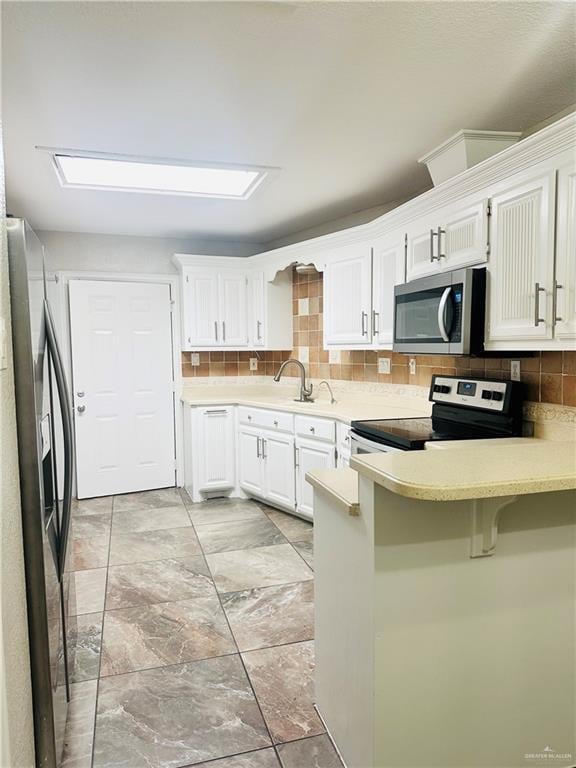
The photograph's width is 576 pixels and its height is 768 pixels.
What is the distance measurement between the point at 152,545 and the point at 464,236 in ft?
9.12

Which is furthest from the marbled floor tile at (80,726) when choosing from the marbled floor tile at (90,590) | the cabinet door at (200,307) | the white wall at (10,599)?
the cabinet door at (200,307)

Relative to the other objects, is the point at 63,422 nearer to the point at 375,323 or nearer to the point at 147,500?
the point at 375,323

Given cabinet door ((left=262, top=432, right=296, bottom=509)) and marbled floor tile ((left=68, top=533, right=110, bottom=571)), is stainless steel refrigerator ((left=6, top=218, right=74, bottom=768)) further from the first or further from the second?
cabinet door ((left=262, top=432, right=296, bottom=509))

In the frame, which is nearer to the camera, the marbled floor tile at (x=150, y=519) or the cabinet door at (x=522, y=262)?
the cabinet door at (x=522, y=262)

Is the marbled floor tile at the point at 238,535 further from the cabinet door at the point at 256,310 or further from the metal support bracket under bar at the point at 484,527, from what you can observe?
the metal support bracket under bar at the point at 484,527

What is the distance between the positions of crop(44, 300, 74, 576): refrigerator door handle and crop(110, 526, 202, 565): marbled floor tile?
62.4 inches

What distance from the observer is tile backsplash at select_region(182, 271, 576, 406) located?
229 cm

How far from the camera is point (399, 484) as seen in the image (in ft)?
3.92

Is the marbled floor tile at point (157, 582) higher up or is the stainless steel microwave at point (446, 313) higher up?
the stainless steel microwave at point (446, 313)

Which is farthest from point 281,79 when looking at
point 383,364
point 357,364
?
point 357,364

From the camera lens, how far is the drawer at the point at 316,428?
3476 millimetres

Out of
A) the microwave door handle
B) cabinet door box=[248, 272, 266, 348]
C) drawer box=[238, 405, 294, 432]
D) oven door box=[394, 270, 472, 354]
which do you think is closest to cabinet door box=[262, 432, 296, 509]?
drawer box=[238, 405, 294, 432]

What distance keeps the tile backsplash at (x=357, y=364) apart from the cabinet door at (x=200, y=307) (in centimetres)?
34

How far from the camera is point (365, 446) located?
2.84 meters
